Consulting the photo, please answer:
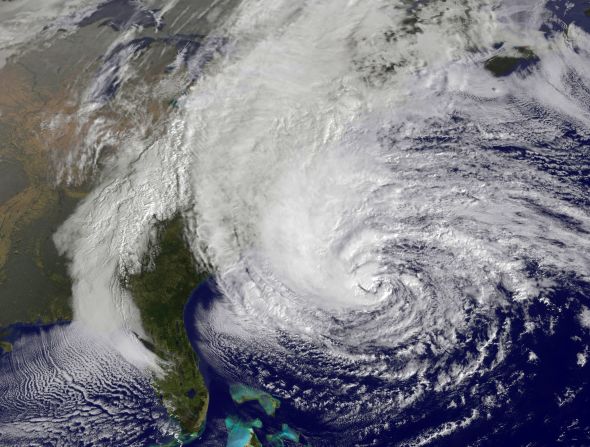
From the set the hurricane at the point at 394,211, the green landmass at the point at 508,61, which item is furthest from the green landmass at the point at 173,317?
the green landmass at the point at 508,61

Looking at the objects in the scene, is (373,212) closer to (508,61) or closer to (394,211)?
(394,211)

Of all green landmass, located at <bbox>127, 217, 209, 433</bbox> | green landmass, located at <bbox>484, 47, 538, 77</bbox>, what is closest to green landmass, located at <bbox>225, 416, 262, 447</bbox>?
green landmass, located at <bbox>127, 217, 209, 433</bbox>

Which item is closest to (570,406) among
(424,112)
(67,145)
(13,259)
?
(424,112)

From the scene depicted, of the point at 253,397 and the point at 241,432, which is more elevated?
the point at 253,397

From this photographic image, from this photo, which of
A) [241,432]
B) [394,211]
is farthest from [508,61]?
[241,432]

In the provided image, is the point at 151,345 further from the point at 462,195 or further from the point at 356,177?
the point at 462,195

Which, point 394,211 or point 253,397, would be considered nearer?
point 253,397
